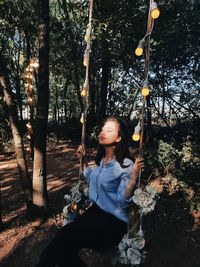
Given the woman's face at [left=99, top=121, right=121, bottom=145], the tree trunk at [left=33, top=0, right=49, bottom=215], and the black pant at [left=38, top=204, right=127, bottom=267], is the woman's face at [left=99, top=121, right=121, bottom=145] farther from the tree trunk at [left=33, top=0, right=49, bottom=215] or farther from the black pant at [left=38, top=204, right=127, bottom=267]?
the tree trunk at [left=33, top=0, right=49, bottom=215]

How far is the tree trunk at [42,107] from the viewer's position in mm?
5312

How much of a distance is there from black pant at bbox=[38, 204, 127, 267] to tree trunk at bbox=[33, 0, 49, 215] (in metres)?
2.55

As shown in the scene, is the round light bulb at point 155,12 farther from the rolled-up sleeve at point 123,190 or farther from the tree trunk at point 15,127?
the tree trunk at point 15,127

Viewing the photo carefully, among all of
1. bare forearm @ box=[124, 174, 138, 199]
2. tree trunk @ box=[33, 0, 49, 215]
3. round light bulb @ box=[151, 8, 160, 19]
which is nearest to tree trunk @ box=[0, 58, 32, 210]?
tree trunk @ box=[33, 0, 49, 215]

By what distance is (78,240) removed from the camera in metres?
3.04

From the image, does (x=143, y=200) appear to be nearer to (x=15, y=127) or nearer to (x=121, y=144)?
(x=121, y=144)

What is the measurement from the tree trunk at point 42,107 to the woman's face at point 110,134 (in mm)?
2269

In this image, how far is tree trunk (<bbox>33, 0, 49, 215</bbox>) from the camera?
531cm

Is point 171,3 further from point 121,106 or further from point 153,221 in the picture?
point 121,106

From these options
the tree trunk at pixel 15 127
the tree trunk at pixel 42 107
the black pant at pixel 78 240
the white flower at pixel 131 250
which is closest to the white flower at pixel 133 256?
the white flower at pixel 131 250

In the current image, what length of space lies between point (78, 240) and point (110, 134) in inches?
38.2

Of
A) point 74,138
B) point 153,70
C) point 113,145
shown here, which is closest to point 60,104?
point 74,138

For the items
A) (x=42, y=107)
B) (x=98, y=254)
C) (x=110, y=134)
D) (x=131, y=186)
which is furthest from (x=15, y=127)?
(x=131, y=186)

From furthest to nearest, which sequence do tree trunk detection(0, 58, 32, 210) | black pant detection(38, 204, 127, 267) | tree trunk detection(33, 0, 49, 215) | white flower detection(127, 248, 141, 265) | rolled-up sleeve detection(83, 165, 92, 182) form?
1. tree trunk detection(0, 58, 32, 210)
2. tree trunk detection(33, 0, 49, 215)
3. rolled-up sleeve detection(83, 165, 92, 182)
4. black pant detection(38, 204, 127, 267)
5. white flower detection(127, 248, 141, 265)
